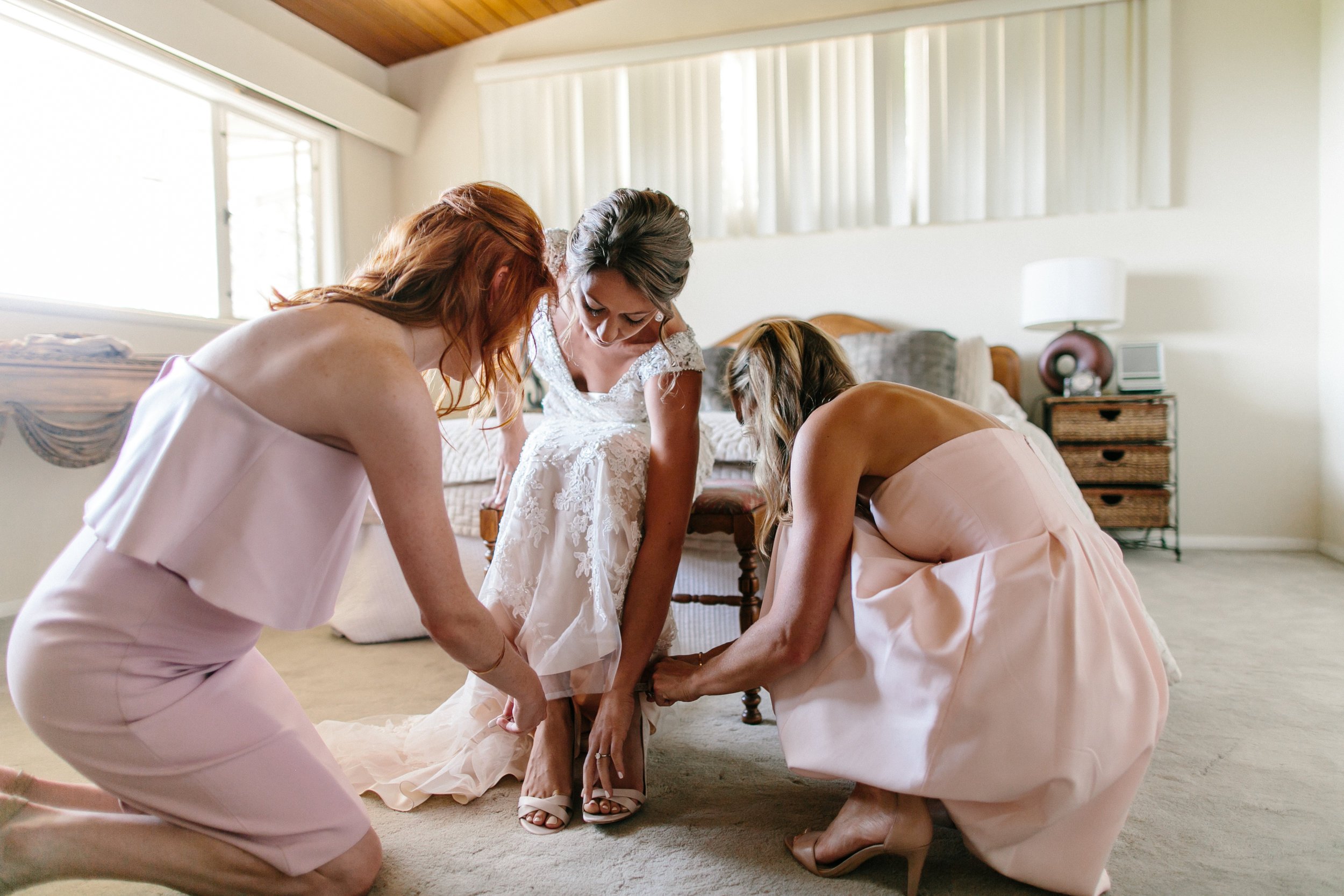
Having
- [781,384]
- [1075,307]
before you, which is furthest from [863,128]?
[781,384]

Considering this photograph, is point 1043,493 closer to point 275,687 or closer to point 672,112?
point 275,687

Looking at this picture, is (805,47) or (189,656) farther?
(805,47)

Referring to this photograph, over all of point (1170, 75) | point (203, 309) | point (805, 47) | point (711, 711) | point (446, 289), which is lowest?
point (711, 711)

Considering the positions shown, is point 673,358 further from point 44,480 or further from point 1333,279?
point 1333,279

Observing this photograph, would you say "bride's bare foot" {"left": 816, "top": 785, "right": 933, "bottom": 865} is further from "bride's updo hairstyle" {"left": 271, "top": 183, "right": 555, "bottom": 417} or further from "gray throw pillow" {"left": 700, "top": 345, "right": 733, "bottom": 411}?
"gray throw pillow" {"left": 700, "top": 345, "right": 733, "bottom": 411}

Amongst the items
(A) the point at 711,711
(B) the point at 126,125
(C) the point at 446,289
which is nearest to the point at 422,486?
(C) the point at 446,289

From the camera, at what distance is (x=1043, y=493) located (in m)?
1.17

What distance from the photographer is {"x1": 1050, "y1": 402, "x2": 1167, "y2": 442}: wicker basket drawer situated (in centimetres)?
358

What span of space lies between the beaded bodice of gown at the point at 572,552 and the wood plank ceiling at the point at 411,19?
3592 millimetres

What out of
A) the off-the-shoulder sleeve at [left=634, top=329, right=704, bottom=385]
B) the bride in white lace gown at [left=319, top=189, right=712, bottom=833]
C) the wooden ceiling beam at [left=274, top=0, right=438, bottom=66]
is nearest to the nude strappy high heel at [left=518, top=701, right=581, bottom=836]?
the bride in white lace gown at [left=319, top=189, right=712, bottom=833]

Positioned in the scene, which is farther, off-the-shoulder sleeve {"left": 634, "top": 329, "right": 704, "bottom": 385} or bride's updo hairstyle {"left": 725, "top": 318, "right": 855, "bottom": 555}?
off-the-shoulder sleeve {"left": 634, "top": 329, "right": 704, "bottom": 385}

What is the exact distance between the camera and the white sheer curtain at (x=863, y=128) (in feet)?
12.8

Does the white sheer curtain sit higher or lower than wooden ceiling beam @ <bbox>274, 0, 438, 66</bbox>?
lower

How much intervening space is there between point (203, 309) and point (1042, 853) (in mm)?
3887
